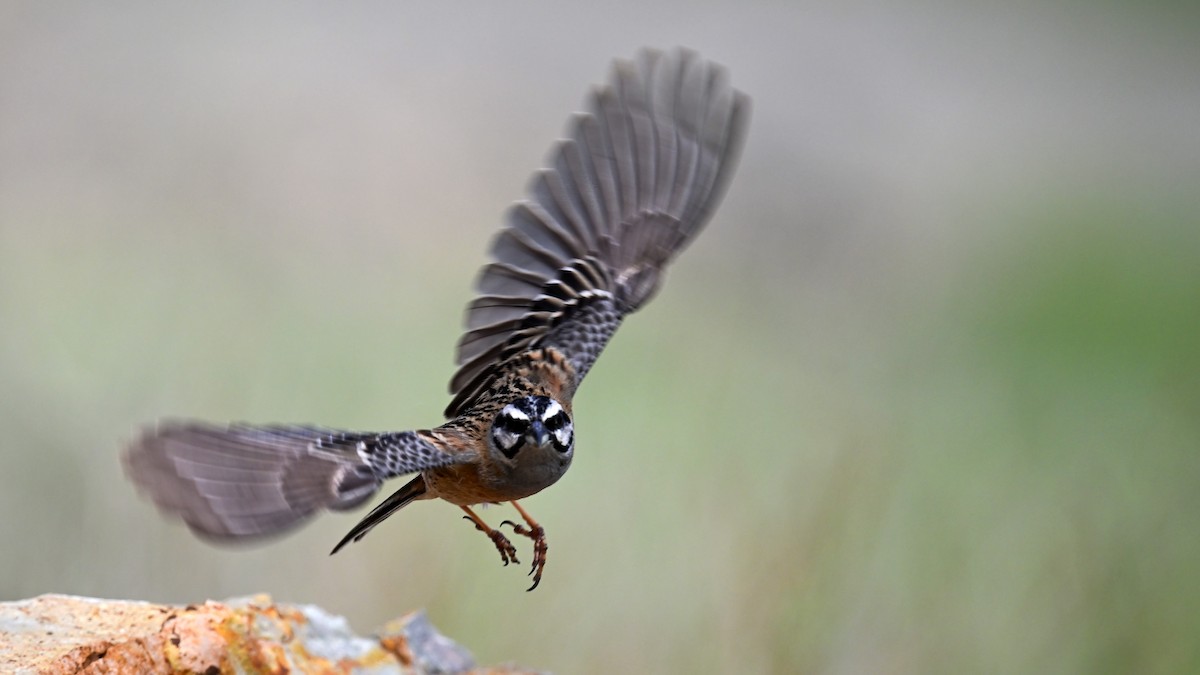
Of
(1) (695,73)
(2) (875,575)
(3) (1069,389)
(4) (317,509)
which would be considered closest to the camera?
(4) (317,509)

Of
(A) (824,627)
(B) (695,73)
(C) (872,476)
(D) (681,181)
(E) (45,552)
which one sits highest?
(B) (695,73)

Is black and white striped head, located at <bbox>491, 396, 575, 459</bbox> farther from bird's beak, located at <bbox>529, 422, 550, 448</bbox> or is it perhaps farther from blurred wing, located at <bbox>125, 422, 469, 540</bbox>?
blurred wing, located at <bbox>125, 422, 469, 540</bbox>

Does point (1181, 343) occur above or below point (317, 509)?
above

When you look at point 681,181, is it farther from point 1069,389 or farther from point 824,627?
point 1069,389

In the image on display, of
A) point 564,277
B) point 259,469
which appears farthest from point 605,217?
point 259,469

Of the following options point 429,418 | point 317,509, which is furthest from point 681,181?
point 429,418

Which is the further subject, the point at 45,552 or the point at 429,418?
the point at 429,418

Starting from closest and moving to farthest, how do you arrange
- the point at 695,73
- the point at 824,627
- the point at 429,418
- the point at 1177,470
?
the point at 695,73
the point at 824,627
the point at 1177,470
the point at 429,418

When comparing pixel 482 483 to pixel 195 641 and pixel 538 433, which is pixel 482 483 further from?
pixel 195 641

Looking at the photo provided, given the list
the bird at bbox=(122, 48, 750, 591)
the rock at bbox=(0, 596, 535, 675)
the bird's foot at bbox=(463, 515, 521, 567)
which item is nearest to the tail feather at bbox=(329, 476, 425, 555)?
the bird at bbox=(122, 48, 750, 591)
